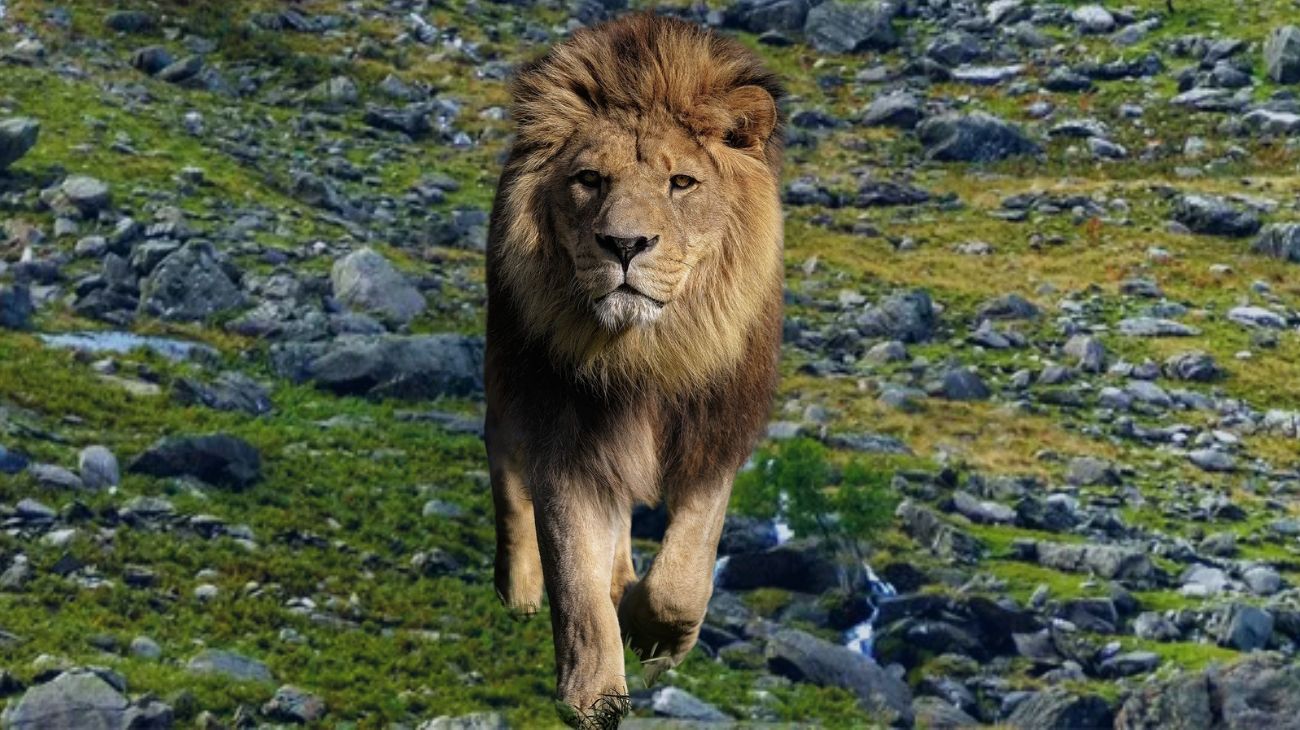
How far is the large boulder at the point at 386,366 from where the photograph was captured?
35.6 meters

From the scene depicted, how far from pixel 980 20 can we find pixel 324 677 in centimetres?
3731

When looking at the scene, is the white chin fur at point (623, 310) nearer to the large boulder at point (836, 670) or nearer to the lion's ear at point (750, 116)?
the lion's ear at point (750, 116)

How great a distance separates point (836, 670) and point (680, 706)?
6069mm

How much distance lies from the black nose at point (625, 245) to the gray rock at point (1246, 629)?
25655 mm

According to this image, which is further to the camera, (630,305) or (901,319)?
(901,319)

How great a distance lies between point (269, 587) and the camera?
28188 mm

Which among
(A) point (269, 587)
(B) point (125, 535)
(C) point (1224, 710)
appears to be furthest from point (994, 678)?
(B) point (125, 535)

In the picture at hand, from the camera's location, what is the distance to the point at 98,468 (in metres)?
30.5

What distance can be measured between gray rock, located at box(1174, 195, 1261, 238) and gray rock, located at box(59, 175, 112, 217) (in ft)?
73.6

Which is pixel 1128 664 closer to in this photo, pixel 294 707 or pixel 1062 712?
pixel 1062 712

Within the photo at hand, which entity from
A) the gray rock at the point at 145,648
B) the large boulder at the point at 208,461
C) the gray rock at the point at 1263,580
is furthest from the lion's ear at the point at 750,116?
the gray rock at the point at 1263,580

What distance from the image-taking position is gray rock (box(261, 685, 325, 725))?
23266 millimetres

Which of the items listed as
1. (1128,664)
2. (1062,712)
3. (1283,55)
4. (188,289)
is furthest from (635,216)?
(1283,55)

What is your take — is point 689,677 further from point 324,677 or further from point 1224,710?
point 1224,710
